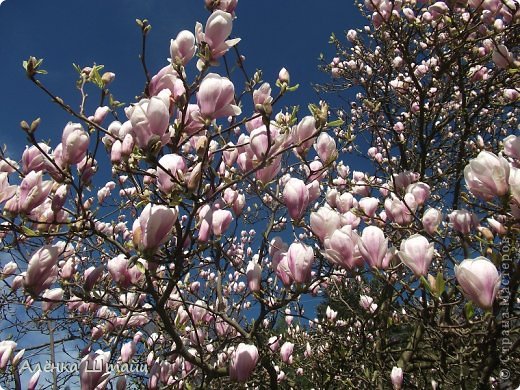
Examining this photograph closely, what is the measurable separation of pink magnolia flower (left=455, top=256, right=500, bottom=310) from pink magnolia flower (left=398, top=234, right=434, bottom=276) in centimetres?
23

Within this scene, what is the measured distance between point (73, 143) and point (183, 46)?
0.55 m

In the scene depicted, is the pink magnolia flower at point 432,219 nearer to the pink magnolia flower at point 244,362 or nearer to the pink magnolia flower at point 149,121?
the pink magnolia flower at point 244,362

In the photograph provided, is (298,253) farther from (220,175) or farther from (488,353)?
(488,353)

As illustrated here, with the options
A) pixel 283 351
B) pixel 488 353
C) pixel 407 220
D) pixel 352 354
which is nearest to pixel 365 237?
pixel 407 220

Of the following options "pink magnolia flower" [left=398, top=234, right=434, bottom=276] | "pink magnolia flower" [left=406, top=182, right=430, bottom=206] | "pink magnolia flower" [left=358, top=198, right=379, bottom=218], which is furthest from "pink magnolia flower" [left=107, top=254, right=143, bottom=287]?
"pink magnolia flower" [left=406, top=182, right=430, bottom=206]

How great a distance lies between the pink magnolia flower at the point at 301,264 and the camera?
165 cm

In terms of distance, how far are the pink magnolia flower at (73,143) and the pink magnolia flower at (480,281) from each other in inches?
55.7

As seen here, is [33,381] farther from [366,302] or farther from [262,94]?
[366,302]

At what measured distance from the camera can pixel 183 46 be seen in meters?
1.56

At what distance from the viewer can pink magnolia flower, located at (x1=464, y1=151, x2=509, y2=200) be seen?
1.43 metres

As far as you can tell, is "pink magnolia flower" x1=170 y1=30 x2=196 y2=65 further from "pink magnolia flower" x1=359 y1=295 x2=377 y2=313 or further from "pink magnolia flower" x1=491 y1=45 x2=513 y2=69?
"pink magnolia flower" x1=359 y1=295 x2=377 y2=313

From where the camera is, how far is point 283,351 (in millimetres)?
3883

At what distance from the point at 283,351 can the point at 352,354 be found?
892mm

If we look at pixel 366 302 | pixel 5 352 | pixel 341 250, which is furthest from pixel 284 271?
pixel 366 302
